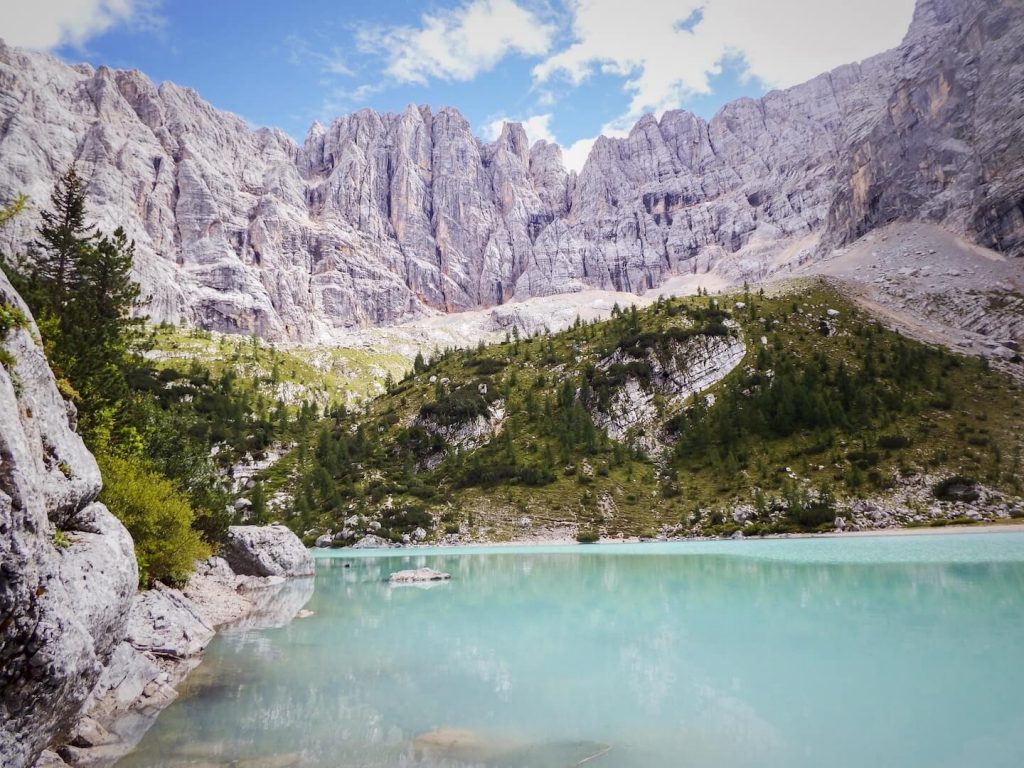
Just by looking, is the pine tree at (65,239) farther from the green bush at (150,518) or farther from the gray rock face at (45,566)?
the gray rock face at (45,566)

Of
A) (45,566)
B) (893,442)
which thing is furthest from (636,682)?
(893,442)

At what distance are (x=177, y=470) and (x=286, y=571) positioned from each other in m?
16.2

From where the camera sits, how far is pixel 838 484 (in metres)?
80.9

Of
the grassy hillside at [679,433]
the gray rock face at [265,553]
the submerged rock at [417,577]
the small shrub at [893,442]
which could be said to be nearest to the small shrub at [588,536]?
the grassy hillside at [679,433]

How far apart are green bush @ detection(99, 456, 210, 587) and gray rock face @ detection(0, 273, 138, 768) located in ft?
35.1

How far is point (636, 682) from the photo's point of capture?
1620 centimetres

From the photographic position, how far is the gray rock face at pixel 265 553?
161ft

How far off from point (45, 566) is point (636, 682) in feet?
45.9

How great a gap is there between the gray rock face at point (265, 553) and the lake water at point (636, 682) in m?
20.4

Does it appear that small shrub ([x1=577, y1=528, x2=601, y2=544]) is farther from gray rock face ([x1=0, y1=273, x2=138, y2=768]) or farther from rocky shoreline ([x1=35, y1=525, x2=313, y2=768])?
gray rock face ([x1=0, y1=273, x2=138, y2=768])

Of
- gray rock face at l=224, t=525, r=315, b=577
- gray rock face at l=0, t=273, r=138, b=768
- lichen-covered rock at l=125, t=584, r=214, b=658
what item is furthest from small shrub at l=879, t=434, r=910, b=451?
gray rock face at l=0, t=273, r=138, b=768

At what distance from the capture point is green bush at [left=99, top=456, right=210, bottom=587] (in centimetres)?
2275

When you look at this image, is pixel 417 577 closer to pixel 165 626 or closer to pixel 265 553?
pixel 265 553

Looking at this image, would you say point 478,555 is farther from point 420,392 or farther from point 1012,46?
point 1012,46
